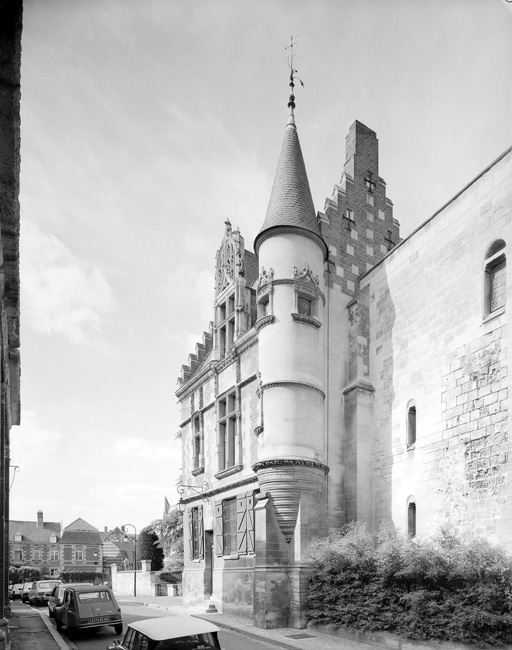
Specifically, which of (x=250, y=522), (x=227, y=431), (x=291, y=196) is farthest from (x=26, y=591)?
(x=291, y=196)

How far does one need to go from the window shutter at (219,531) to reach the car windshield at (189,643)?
14.1 meters

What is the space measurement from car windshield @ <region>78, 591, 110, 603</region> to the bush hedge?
5920 mm

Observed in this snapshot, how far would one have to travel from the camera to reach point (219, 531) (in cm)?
2294

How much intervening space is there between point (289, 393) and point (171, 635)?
10.8m

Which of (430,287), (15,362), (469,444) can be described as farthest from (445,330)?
(15,362)

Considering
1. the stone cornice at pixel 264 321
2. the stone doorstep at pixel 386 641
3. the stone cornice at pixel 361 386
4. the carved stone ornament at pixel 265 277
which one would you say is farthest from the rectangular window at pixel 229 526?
the carved stone ornament at pixel 265 277

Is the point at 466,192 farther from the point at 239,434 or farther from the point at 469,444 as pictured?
the point at 239,434

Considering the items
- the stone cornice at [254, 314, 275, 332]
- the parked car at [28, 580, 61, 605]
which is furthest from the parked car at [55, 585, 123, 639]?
the parked car at [28, 580, 61, 605]

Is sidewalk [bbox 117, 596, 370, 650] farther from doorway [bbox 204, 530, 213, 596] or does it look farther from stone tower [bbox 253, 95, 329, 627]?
doorway [bbox 204, 530, 213, 596]

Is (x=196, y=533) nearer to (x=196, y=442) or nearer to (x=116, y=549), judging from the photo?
(x=196, y=442)

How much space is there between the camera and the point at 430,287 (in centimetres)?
1788

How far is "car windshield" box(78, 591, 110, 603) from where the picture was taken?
17359mm

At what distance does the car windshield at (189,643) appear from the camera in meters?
8.55

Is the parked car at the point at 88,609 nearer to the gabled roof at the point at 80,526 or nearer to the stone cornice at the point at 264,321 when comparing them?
the stone cornice at the point at 264,321
